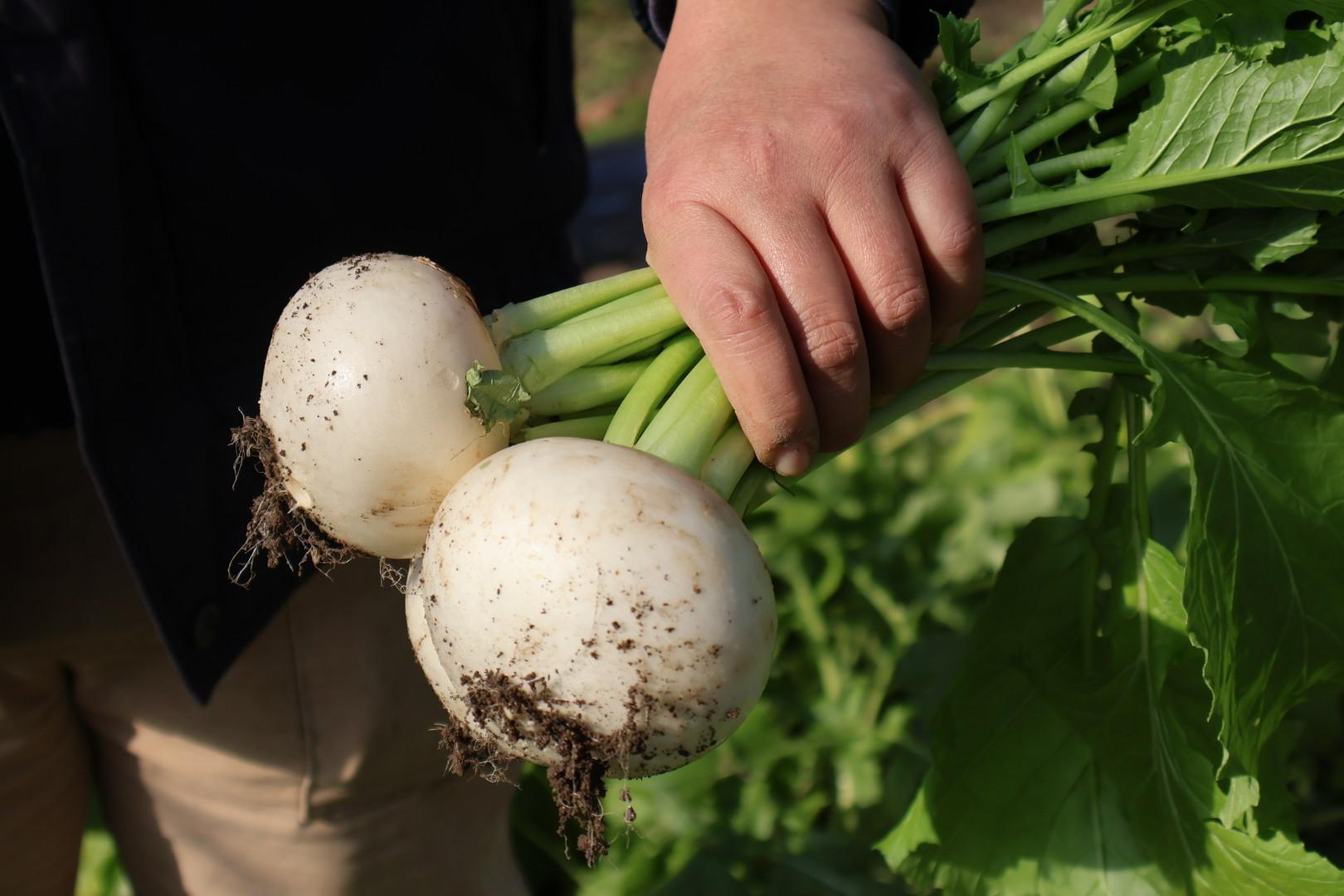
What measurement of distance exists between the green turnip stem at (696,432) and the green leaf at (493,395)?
156 millimetres

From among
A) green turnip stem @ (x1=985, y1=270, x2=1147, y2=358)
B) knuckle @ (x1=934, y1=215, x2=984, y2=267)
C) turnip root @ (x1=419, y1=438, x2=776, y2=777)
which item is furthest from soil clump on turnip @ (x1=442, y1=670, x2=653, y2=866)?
green turnip stem @ (x1=985, y1=270, x2=1147, y2=358)

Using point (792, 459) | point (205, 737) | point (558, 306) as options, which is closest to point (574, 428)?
point (558, 306)

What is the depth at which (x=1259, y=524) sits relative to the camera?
55.8 inches

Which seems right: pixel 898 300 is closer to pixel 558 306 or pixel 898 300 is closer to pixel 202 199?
pixel 558 306

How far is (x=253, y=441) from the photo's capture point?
4.82ft

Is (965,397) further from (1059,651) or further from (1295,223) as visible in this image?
(1295,223)

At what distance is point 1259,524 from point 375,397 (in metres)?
1.07

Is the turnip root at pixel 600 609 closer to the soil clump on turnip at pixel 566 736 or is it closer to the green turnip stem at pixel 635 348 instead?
the soil clump on turnip at pixel 566 736

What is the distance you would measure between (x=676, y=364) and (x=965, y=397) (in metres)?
2.48

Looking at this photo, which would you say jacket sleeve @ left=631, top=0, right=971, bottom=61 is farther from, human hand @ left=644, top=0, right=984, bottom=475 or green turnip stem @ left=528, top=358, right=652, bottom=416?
green turnip stem @ left=528, top=358, right=652, bottom=416

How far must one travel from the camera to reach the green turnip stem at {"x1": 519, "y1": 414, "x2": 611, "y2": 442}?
1.42 m

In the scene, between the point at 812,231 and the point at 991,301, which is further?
the point at 991,301

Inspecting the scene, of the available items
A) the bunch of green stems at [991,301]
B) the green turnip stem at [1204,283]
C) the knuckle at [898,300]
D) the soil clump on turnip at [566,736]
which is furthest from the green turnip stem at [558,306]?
the green turnip stem at [1204,283]

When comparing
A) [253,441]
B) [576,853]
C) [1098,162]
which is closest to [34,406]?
[253,441]
